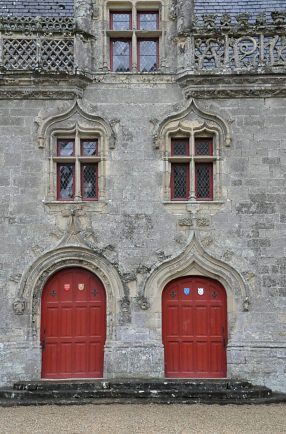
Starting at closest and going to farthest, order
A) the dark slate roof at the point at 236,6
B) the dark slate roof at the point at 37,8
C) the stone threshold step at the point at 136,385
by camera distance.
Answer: the stone threshold step at the point at 136,385 → the dark slate roof at the point at 37,8 → the dark slate roof at the point at 236,6

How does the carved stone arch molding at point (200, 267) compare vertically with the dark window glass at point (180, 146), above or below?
below

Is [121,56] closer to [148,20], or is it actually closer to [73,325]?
[148,20]

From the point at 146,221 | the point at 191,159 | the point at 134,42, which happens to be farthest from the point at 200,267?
the point at 134,42

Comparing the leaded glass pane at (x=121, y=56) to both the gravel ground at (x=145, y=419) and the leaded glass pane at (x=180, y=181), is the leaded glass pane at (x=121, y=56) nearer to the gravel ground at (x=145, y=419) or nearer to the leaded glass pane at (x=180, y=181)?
the leaded glass pane at (x=180, y=181)

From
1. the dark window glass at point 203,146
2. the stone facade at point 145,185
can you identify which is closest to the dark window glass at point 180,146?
the dark window glass at point 203,146

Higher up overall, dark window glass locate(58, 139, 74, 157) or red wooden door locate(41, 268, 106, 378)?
dark window glass locate(58, 139, 74, 157)

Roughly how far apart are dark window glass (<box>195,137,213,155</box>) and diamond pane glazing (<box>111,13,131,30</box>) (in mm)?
2919

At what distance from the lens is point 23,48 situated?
13320mm

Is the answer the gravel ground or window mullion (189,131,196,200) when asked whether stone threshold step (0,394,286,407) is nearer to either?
the gravel ground

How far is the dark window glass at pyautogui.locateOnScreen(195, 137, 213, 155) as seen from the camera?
13445mm

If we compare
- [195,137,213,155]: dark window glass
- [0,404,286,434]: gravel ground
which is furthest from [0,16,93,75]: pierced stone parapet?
[0,404,286,434]: gravel ground

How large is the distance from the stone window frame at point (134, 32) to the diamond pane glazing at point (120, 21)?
0.38 ft

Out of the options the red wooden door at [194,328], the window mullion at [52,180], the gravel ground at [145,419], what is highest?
the window mullion at [52,180]

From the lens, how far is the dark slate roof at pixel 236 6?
45.6 ft
